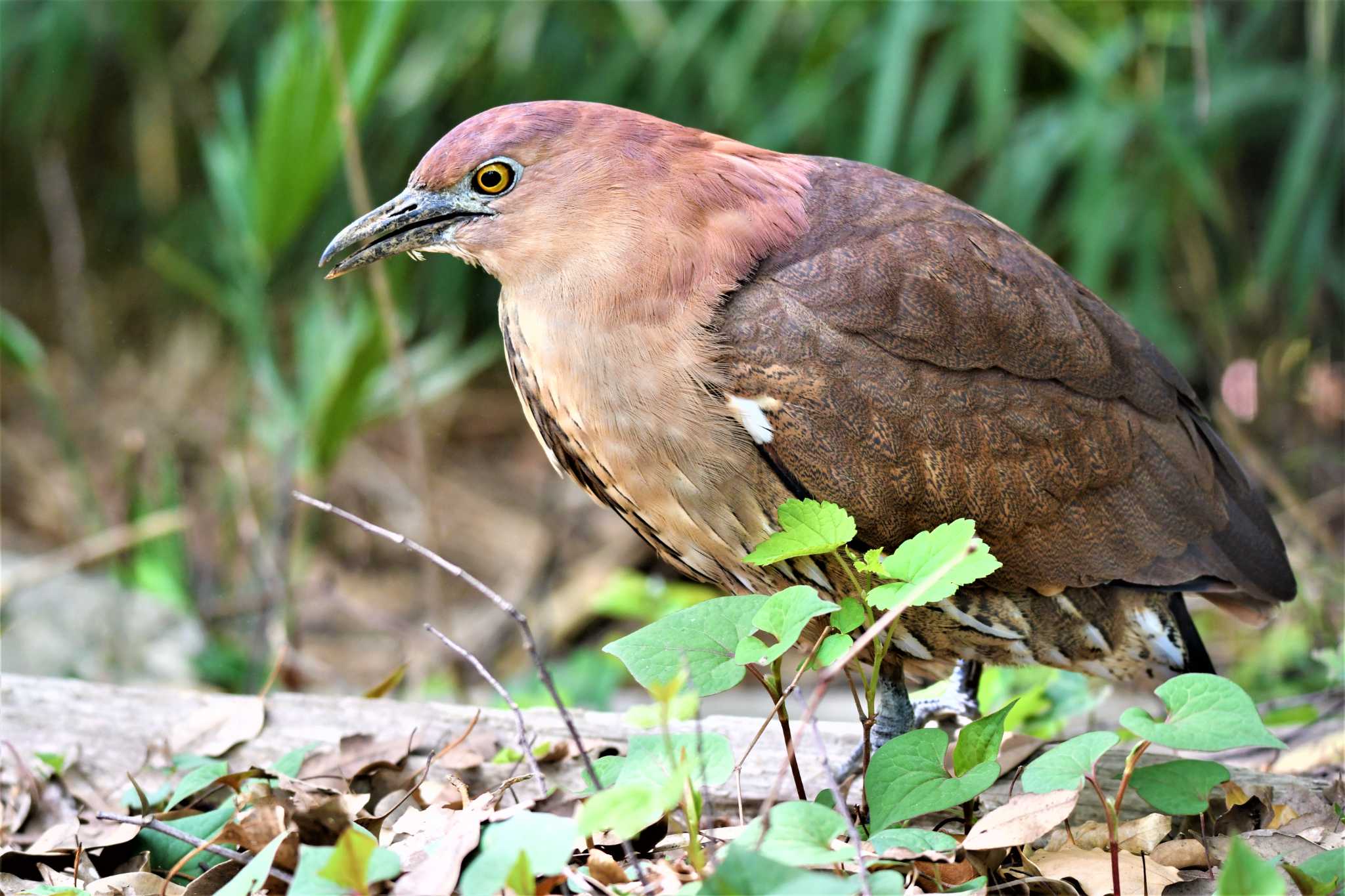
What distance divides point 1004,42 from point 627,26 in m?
1.70

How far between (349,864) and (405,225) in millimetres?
1233

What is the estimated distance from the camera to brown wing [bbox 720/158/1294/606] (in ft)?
6.94

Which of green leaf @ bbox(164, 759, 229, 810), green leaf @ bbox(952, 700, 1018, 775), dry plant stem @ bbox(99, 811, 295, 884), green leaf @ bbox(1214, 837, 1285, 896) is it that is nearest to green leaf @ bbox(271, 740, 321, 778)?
green leaf @ bbox(164, 759, 229, 810)

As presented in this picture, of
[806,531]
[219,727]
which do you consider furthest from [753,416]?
[219,727]

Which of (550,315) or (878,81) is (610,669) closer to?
(550,315)

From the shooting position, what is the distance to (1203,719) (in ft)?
5.40

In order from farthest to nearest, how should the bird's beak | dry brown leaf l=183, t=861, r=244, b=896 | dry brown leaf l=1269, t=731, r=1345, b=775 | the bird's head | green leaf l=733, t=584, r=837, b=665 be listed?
1. dry brown leaf l=1269, t=731, r=1345, b=775
2. the bird's beak
3. the bird's head
4. dry brown leaf l=183, t=861, r=244, b=896
5. green leaf l=733, t=584, r=837, b=665

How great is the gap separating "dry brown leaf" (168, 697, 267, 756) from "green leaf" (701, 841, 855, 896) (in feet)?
4.70

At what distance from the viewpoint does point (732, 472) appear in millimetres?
2119

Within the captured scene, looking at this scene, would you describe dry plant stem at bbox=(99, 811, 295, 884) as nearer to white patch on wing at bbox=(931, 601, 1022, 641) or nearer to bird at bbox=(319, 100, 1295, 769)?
bird at bbox=(319, 100, 1295, 769)

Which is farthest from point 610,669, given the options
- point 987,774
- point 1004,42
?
point 1004,42

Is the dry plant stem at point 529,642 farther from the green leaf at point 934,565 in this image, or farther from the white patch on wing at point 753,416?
the white patch on wing at point 753,416

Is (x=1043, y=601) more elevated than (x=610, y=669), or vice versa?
(x=1043, y=601)

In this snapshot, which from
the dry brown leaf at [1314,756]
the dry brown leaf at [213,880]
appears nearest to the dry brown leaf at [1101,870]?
the dry brown leaf at [1314,756]
